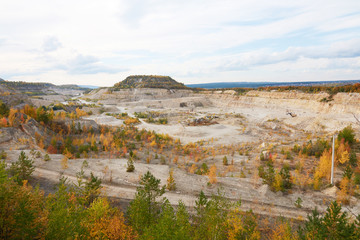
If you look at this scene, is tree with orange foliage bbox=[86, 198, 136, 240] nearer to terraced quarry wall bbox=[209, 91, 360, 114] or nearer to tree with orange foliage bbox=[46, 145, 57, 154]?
tree with orange foliage bbox=[46, 145, 57, 154]

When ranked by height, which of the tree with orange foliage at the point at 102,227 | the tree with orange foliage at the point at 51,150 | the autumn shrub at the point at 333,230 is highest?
the tree with orange foliage at the point at 102,227

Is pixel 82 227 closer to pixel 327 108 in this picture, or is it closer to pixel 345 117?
pixel 345 117

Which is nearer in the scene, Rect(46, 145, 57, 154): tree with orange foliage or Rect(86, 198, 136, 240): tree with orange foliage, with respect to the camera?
Rect(86, 198, 136, 240): tree with orange foliage

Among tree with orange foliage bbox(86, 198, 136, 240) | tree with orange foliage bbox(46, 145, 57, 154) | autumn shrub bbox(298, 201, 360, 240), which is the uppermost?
tree with orange foliage bbox(86, 198, 136, 240)

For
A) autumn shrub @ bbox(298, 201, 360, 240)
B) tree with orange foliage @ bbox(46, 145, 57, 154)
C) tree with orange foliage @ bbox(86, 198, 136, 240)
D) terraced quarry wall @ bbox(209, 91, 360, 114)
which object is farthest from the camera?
terraced quarry wall @ bbox(209, 91, 360, 114)

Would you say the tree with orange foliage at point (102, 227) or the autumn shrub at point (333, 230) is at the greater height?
the tree with orange foliage at point (102, 227)

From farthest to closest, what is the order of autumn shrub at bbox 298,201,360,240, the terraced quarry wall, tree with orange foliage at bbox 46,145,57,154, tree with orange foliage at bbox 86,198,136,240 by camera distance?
the terraced quarry wall → tree with orange foliage at bbox 46,145,57,154 → autumn shrub at bbox 298,201,360,240 → tree with orange foliage at bbox 86,198,136,240

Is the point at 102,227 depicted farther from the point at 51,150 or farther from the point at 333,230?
the point at 51,150

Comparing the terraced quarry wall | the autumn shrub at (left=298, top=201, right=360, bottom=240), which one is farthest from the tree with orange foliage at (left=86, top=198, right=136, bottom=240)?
the terraced quarry wall

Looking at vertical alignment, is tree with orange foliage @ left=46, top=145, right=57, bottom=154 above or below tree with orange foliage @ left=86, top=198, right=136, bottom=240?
below

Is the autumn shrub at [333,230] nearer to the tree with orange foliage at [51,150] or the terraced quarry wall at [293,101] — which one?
the tree with orange foliage at [51,150]

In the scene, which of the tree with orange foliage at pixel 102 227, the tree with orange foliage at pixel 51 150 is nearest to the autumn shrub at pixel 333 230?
the tree with orange foliage at pixel 102 227

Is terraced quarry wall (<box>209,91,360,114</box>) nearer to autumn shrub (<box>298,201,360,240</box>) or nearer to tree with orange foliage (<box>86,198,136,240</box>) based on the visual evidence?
autumn shrub (<box>298,201,360,240</box>)

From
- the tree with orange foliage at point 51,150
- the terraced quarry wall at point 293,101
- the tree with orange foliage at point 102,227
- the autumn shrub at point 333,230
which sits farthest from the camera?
the terraced quarry wall at point 293,101
